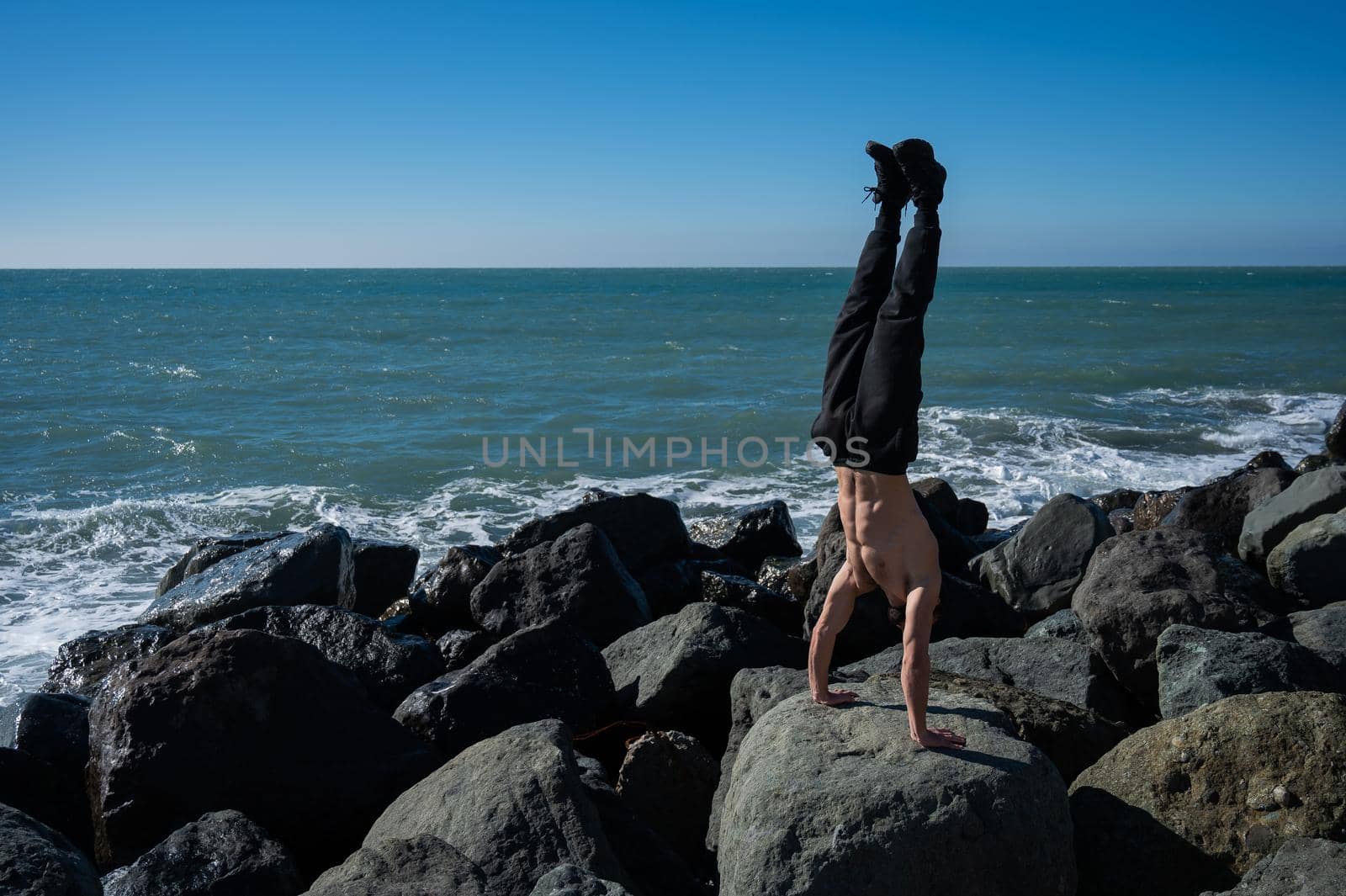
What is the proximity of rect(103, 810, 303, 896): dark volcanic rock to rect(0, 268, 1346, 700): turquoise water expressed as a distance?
4.85 metres

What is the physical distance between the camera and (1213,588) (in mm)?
6160

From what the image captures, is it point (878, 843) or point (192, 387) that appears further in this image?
point (192, 387)

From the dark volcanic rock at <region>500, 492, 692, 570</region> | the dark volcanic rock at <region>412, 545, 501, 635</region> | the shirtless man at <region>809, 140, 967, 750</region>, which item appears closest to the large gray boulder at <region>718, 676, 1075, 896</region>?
the shirtless man at <region>809, 140, 967, 750</region>

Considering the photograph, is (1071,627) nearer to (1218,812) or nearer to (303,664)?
(1218,812)

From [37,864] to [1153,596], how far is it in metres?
4.94

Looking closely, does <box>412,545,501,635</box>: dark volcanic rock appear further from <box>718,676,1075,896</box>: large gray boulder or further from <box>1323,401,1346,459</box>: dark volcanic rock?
<box>1323,401,1346,459</box>: dark volcanic rock

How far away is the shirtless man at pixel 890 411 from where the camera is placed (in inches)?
145

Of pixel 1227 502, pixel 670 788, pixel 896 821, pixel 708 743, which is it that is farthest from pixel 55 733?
pixel 1227 502

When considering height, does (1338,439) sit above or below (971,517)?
above

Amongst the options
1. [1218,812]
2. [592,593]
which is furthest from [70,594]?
[1218,812]

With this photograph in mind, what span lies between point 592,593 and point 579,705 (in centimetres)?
163

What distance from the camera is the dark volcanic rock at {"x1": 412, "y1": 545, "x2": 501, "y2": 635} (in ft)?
25.7

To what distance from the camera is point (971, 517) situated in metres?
10.8

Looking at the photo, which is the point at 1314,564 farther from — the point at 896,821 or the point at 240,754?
the point at 240,754
